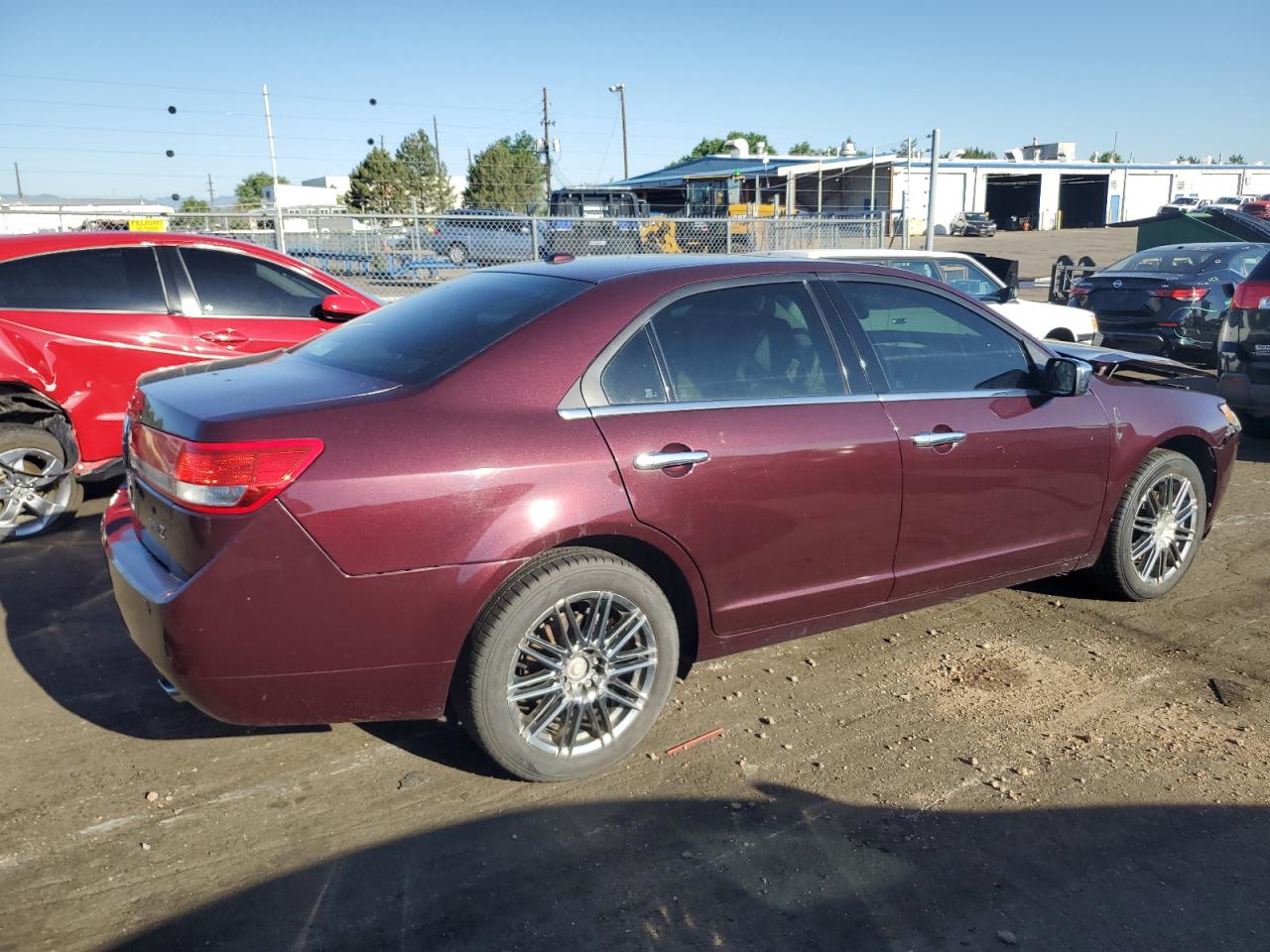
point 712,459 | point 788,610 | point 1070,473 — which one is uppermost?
point 712,459

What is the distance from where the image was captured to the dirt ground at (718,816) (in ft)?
8.82

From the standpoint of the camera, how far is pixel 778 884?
112 inches

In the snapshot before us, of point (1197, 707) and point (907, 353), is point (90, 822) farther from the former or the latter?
point (1197, 707)

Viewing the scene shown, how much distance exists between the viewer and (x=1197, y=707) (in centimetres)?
390

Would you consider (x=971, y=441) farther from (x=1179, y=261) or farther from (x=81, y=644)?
(x=1179, y=261)

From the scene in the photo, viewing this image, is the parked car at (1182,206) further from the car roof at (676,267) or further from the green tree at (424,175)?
the green tree at (424,175)

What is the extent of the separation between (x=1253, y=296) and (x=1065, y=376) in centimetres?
487

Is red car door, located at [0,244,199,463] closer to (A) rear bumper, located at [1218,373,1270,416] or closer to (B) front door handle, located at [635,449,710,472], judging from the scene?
(B) front door handle, located at [635,449,710,472]

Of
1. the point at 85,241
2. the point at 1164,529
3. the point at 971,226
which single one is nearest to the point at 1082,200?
the point at 971,226

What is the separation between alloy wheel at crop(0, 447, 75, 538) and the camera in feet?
19.0

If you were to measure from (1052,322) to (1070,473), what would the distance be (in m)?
6.41

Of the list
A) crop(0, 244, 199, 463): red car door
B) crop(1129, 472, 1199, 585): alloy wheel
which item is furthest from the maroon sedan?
crop(0, 244, 199, 463): red car door

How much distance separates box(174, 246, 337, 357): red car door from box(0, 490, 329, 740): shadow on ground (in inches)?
57.5

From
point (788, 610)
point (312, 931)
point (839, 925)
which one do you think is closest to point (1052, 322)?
point (788, 610)
